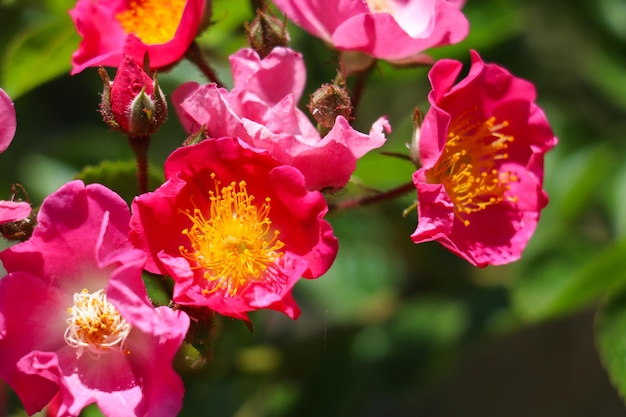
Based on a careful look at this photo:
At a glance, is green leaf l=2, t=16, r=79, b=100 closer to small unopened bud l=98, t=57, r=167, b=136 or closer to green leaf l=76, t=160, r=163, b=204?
A: green leaf l=76, t=160, r=163, b=204

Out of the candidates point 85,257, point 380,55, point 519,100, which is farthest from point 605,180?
point 85,257

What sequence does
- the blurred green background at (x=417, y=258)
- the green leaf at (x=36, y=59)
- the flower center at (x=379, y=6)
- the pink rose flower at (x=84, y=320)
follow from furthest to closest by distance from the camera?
the blurred green background at (x=417, y=258)
the flower center at (x=379, y=6)
the green leaf at (x=36, y=59)
the pink rose flower at (x=84, y=320)

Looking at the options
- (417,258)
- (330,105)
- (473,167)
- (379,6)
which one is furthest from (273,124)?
(417,258)

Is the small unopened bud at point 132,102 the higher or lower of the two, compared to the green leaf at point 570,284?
higher

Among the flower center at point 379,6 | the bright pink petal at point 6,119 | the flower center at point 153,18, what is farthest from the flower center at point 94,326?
the flower center at point 379,6

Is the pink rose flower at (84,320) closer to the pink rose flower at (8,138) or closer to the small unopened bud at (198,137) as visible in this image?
the pink rose flower at (8,138)

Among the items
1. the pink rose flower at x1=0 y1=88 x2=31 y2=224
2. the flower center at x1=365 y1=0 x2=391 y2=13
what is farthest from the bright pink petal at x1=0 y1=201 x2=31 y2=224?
the flower center at x1=365 y1=0 x2=391 y2=13
